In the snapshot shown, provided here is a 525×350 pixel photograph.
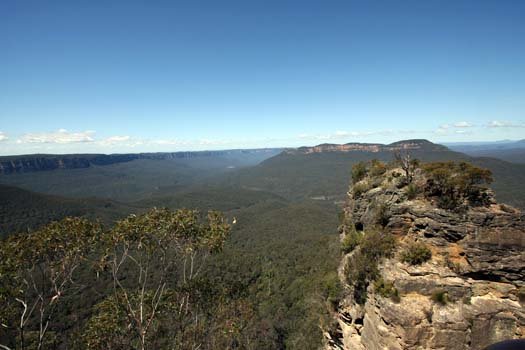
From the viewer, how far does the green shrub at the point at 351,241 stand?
1930cm

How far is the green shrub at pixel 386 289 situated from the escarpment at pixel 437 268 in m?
0.05

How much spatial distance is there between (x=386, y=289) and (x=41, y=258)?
17274 mm

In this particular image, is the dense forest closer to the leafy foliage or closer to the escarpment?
the escarpment

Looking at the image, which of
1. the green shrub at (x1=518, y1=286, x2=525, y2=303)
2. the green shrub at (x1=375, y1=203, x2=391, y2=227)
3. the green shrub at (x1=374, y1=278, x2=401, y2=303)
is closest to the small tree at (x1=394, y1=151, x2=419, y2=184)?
the green shrub at (x1=375, y1=203, x2=391, y2=227)

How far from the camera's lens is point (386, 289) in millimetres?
13945

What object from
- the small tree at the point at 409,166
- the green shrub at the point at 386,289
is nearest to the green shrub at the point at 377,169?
the small tree at the point at 409,166

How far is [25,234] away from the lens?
13.4m

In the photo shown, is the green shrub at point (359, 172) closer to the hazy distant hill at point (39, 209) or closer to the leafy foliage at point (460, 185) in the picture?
the leafy foliage at point (460, 185)

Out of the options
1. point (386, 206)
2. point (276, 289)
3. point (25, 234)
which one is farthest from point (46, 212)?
point (386, 206)

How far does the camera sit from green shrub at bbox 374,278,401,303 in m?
13.6

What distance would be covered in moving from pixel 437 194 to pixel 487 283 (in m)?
5.05

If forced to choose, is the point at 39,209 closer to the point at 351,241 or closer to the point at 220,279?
the point at 220,279

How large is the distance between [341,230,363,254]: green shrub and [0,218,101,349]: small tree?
51.6 ft

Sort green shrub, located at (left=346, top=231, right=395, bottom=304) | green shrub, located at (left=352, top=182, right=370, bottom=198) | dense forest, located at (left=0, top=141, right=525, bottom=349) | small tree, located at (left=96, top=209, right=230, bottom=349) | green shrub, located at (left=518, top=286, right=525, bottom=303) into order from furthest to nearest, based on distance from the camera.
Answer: green shrub, located at (left=352, top=182, right=370, bottom=198), dense forest, located at (left=0, top=141, right=525, bottom=349), green shrub, located at (left=346, top=231, right=395, bottom=304), small tree, located at (left=96, top=209, right=230, bottom=349), green shrub, located at (left=518, top=286, right=525, bottom=303)
